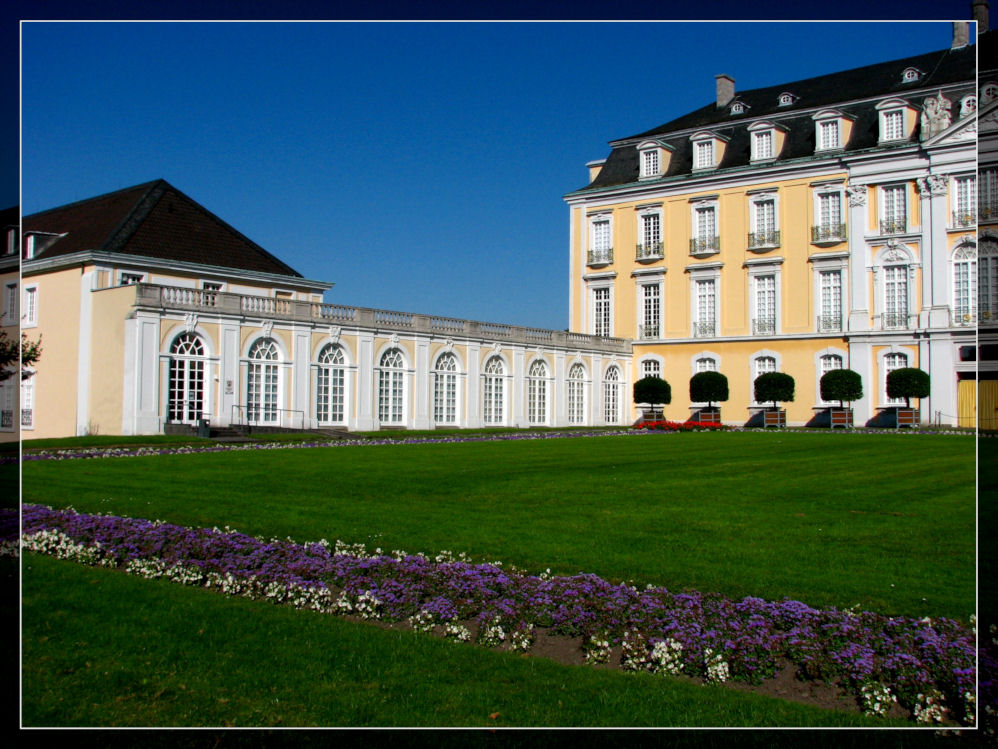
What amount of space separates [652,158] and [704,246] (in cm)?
699

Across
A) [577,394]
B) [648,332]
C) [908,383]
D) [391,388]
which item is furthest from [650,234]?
[908,383]

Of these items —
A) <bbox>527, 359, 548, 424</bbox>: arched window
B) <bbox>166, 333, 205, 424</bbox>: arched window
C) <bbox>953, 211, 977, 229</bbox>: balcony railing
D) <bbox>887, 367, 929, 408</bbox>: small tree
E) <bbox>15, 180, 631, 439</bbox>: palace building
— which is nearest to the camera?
<bbox>953, 211, 977, 229</bbox>: balcony railing

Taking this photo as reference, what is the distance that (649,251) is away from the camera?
41.4 meters

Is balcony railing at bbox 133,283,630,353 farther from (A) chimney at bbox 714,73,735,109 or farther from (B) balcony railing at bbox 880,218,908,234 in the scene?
(B) balcony railing at bbox 880,218,908,234

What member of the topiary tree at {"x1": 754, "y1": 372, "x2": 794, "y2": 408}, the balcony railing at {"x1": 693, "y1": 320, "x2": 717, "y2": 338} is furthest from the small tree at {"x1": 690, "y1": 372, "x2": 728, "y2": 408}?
the balcony railing at {"x1": 693, "y1": 320, "x2": 717, "y2": 338}

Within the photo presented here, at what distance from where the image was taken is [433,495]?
470 inches

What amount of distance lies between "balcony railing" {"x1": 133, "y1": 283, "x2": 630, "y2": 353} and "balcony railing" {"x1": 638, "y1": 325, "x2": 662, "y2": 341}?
6.12ft

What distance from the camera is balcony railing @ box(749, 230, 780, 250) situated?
37.5 meters

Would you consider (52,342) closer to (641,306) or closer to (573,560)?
(573,560)

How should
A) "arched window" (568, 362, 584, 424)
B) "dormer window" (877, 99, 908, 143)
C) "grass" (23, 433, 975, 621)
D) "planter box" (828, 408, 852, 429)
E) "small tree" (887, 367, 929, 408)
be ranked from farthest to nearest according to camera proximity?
"arched window" (568, 362, 584, 424) → "planter box" (828, 408, 852, 429) → "dormer window" (877, 99, 908, 143) → "small tree" (887, 367, 929, 408) → "grass" (23, 433, 975, 621)

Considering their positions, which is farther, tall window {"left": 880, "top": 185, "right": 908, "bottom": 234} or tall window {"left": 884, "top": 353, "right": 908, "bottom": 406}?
tall window {"left": 880, "top": 185, "right": 908, "bottom": 234}

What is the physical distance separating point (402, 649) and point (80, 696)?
1.71m
